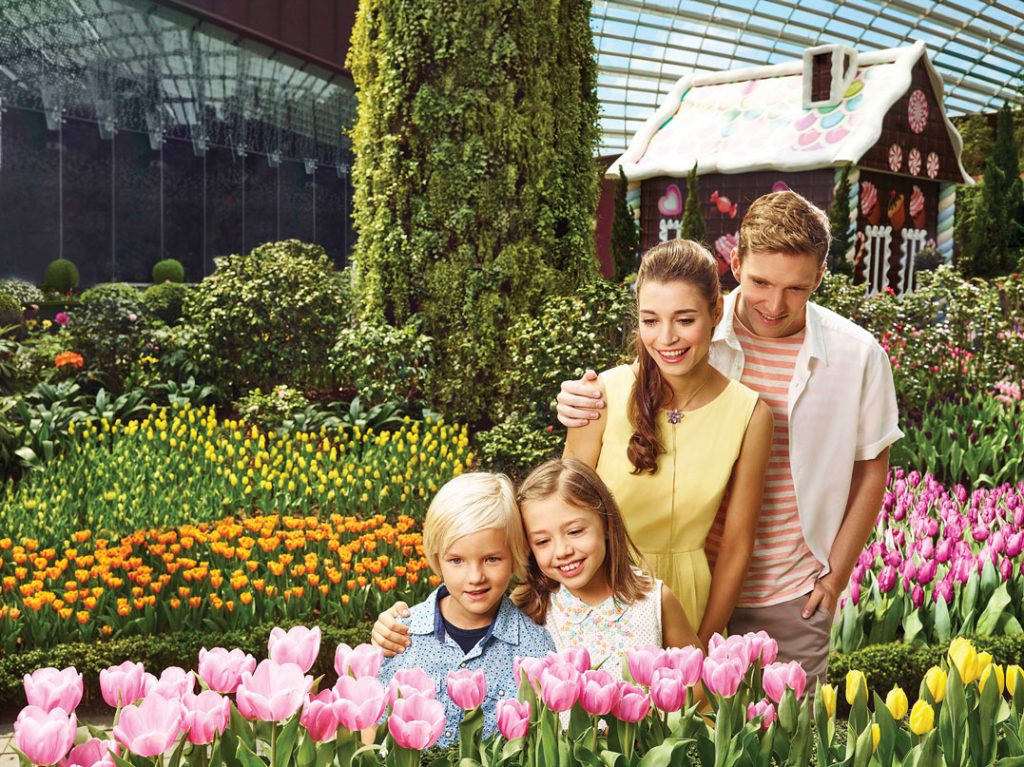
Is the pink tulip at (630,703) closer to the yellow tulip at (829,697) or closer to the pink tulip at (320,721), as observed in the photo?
the yellow tulip at (829,697)

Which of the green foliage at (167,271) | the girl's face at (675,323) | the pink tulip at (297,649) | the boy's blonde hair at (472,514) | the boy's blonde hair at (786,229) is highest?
the green foliage at (167,271)

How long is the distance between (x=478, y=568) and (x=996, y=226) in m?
24.9

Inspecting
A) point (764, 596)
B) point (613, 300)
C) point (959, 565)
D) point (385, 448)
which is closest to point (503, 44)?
point (613, 300)

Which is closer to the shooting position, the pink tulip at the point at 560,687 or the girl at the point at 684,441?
the pink tulip at the point at 560,687

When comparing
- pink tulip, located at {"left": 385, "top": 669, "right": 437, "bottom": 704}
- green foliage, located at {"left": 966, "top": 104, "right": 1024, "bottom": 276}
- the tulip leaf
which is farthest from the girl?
green foliage, located at {"left": 966, "top": 104, "right": 1024, "bottom": 276}

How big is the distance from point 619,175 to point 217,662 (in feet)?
63.3

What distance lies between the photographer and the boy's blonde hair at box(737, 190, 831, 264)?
7.80 feet

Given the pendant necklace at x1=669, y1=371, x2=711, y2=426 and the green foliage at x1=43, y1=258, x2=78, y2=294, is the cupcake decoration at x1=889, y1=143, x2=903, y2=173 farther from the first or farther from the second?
the pendant necklace at x1=669, y1=371, x2=711, y2=426

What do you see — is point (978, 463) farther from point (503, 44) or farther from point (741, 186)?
point (741, 186)

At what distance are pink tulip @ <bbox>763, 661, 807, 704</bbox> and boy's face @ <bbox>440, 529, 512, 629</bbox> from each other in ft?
2.18

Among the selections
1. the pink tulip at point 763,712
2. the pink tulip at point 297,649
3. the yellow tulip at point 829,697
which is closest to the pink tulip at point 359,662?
the pink tulip at point 297,649

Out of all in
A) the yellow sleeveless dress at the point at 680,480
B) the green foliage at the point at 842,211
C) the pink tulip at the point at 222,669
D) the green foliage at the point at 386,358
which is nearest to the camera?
the pink tulip at the point at 222,669

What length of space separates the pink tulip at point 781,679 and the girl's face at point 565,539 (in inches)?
22.8

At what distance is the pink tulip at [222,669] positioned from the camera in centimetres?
A: 160
